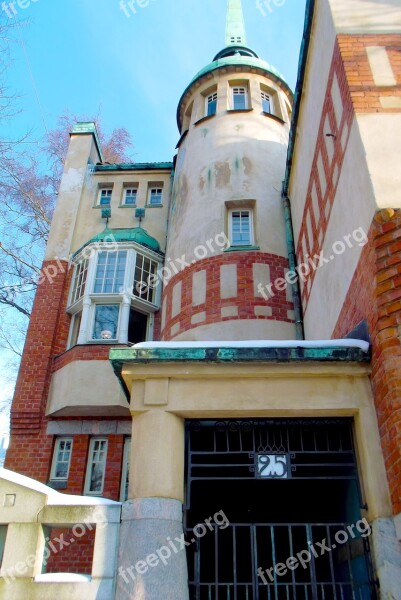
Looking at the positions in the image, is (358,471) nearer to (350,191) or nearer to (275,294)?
(350,191)

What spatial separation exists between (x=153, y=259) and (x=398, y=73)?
7.94m

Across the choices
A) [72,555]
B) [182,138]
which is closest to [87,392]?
[72,555]

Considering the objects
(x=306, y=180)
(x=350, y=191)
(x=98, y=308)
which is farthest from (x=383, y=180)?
(x=98, y=308)

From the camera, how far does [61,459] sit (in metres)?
10.8

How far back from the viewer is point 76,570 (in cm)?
935

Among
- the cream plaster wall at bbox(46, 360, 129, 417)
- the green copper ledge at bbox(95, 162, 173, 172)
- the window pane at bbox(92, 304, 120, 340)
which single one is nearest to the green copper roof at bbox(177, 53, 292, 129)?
the green copper ledge at bbox(95, 162, 173, 172)

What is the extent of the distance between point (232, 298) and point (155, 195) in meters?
6.01

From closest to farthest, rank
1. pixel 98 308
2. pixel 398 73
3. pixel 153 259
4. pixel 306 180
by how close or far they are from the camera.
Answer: pixel 398 73 → pixel 306 180 → pixel 98 308 → pixel 153 259

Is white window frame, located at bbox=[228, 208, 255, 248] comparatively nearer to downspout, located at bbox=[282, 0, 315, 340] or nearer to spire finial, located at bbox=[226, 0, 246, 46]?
downspout, located at bbox=[282, 0, 315, 340]

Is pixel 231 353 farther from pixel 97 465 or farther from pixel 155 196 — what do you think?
pixel 155 196

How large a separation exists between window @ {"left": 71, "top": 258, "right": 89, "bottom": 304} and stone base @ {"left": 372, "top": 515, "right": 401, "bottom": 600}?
9.29 metres

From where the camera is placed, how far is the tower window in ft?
49.3

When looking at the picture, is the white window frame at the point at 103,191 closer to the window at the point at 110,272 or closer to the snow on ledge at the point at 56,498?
the window at the point at 110,272

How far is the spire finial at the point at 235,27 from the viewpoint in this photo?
17844mm
